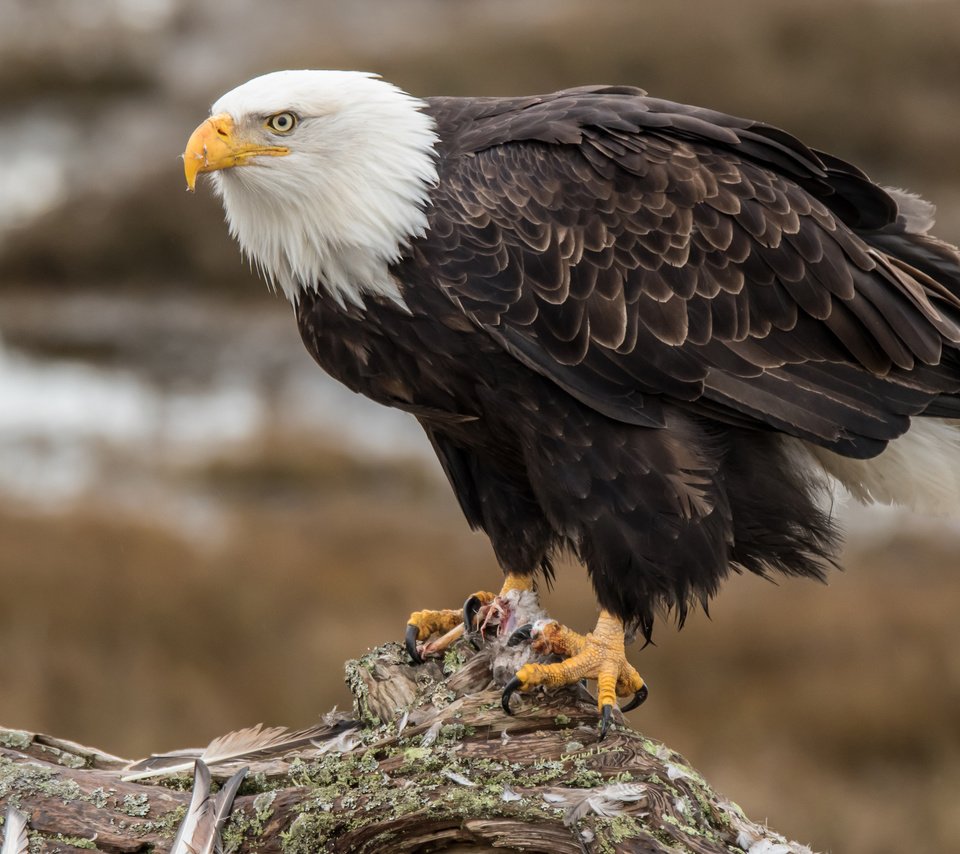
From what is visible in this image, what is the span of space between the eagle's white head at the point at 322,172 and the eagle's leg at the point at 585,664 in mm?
1361

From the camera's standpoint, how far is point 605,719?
15.0 feet

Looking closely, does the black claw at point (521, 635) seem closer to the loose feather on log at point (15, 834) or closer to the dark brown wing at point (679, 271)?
the dark brown wing at point (679, 271)

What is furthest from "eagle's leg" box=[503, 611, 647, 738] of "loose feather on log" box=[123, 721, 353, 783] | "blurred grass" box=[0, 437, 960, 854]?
"blurred grass" box=[0, 437, 960, 854]

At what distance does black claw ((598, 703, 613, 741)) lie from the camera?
455 centimetres

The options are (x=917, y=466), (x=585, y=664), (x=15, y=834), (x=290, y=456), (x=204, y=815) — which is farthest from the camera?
(x=290, y=456)

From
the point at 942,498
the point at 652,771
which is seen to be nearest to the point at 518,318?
the point at 652,771

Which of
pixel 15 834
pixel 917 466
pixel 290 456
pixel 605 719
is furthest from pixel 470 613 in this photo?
pixel 290 456

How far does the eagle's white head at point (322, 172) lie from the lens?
4.79 meters

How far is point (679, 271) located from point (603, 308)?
346 millimetres

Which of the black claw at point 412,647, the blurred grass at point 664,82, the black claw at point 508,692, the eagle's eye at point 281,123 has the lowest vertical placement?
A: the black claw at point 508,692

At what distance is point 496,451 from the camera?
5.11m

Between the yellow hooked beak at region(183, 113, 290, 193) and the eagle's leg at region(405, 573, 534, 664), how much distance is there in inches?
73.5

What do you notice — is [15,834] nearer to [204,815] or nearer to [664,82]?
[204,815]

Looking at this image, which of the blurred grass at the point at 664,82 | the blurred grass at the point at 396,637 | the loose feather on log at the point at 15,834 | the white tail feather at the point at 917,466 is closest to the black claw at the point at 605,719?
the white tail feather at the point at 917,466
